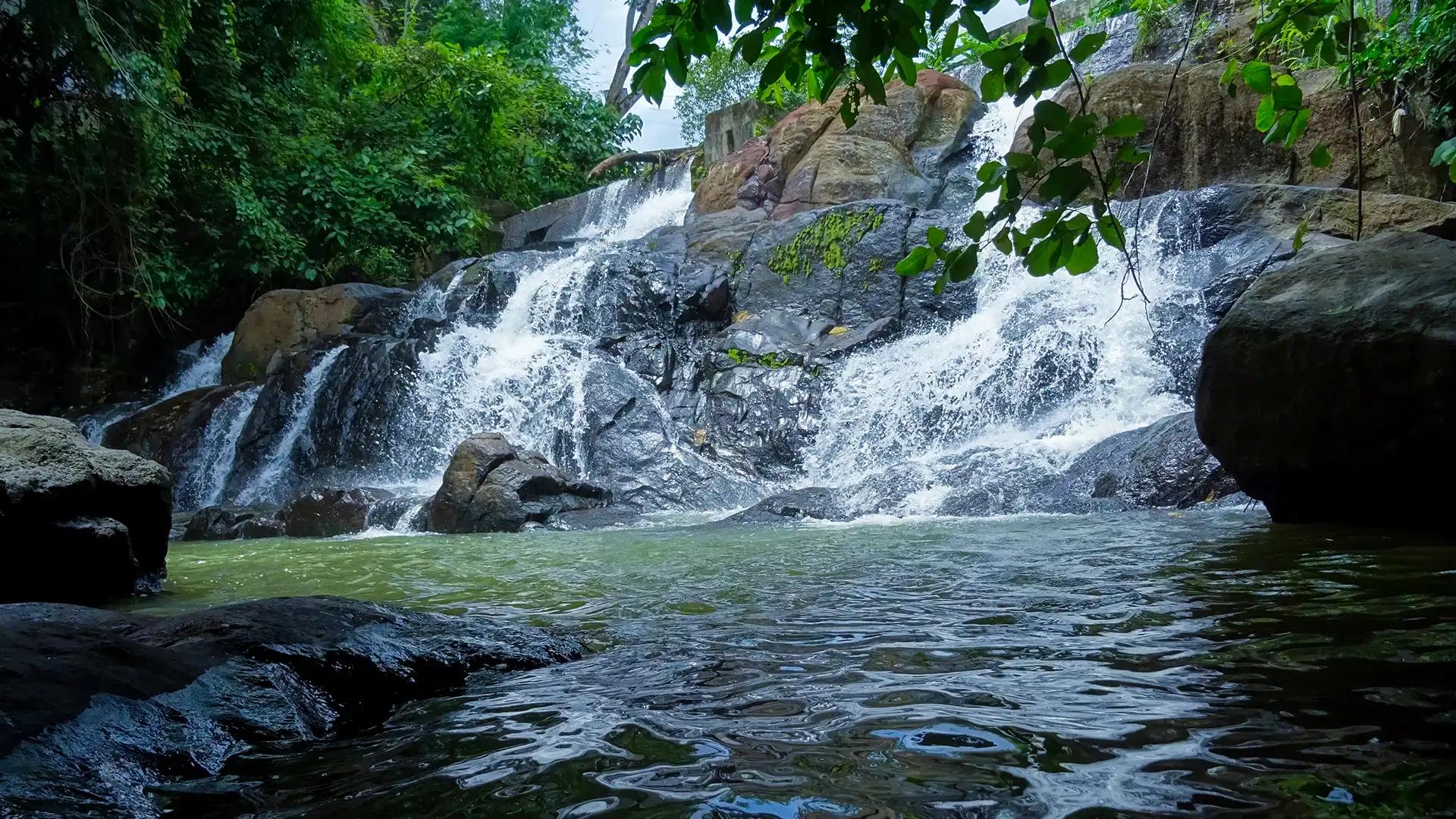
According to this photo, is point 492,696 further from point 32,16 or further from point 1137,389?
point 1137,389

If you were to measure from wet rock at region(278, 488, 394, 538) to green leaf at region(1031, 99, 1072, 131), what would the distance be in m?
9.05

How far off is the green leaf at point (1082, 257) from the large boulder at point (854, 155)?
A: 14.0 meters

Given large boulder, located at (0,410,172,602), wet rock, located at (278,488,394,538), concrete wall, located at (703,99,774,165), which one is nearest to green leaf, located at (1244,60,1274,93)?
large boulder, located at (0,410,172,602)

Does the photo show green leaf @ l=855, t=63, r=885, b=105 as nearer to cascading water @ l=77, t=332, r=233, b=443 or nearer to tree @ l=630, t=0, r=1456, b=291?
tree @ l=630, t=0, r=1456, b=291

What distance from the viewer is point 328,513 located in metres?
9.95

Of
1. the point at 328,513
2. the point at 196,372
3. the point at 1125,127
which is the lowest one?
the point at 328,513

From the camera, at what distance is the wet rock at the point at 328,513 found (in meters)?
9.75

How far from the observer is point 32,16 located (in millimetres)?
5609

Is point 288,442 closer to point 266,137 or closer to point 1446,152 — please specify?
point 266,137

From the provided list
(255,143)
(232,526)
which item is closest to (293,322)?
(255,143)

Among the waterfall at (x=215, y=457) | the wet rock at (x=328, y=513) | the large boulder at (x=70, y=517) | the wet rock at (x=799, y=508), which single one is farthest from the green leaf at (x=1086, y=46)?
the waterfall at (x=215, y=457)

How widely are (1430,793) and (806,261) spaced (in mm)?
12840

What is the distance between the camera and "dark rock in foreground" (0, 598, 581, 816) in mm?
1582

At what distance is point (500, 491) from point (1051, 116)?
8.16 m
